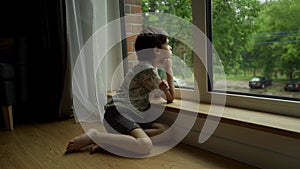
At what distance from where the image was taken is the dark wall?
1.95 m

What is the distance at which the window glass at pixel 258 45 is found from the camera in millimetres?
1073

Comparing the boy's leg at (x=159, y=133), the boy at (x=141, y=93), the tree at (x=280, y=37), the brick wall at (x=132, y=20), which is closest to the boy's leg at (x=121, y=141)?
the boy at (x=141, y=93)

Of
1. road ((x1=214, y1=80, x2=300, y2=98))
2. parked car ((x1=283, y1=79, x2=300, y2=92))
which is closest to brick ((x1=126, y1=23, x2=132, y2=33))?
road ((x1=214, y1=80, x2=300, y2=98))

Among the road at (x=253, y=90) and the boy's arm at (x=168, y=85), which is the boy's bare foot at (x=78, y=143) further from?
the road at (x=253, y=90)

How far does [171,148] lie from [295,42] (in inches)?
28.4

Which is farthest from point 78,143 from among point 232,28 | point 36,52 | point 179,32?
point 36,52

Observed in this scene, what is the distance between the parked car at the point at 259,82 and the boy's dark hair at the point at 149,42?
488 millimetres

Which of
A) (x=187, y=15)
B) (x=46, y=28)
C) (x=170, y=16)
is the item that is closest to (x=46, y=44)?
(x=46, y=28)

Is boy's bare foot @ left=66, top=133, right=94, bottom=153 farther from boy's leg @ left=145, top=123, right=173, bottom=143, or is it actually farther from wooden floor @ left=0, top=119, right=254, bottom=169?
boy's leg @ left=145, top=123, right=173, bottom=143

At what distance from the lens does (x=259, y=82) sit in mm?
1208

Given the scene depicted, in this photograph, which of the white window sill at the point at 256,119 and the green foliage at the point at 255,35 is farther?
the green foliage at the point at 255,35

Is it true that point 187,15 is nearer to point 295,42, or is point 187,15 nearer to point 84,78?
point 295,42

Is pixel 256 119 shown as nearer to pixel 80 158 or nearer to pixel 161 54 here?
pixel 161 54

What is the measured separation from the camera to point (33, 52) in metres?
2.11
